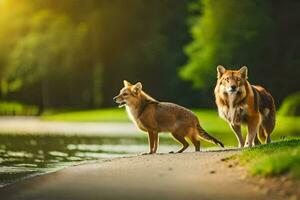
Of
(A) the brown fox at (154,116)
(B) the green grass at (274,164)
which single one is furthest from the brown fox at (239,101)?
(B) the green grass at (274,164)

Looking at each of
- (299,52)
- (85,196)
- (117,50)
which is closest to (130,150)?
(85,196)

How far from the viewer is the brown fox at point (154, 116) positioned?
17.3 metres

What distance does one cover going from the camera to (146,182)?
12562mm

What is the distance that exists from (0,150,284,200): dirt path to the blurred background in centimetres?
3531

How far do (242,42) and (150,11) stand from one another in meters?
16.0

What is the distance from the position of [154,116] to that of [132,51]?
169ft

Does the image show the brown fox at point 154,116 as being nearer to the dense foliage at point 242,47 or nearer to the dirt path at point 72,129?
the dirt path at point 72,129

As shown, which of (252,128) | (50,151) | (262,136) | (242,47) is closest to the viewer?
(252,128)

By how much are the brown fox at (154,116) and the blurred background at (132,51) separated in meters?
32.2

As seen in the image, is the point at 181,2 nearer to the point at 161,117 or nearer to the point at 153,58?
the point at 153,58

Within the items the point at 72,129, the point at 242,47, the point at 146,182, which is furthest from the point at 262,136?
the point at 242,47

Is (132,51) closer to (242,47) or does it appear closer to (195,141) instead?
(242,47)

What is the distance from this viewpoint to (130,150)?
24.5 metres

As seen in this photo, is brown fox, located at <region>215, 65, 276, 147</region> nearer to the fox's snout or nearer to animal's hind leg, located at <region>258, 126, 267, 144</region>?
the fox's snout
